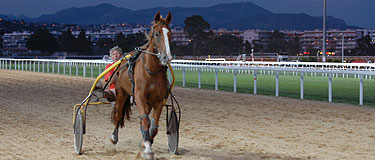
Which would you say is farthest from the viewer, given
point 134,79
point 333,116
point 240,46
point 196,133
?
point 240,46

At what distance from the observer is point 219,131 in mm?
7953

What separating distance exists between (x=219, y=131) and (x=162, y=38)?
2706 millimetres

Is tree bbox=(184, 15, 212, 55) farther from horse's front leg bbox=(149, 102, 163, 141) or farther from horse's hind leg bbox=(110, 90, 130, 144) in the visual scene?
horse's front leg bbox=(149, 102, 163, 141)

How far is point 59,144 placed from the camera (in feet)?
22.9

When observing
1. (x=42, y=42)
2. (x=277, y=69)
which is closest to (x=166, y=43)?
(x=277, y=69)

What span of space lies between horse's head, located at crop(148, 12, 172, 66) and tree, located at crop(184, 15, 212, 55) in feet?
303

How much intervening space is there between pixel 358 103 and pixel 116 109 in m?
7.72

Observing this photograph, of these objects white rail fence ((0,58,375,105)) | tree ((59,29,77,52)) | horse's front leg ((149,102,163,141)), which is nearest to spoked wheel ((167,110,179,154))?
horse's front leg ((149,102,163,141))

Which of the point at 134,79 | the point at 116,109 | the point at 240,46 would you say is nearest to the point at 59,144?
the point at 116,109

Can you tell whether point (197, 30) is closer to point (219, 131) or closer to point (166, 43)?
point (219, 131)

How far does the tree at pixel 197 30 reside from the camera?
3861 inches

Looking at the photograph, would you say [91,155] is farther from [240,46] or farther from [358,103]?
[240,46]

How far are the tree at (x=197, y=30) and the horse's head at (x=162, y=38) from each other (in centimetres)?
9230

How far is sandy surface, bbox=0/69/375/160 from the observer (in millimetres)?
6270
